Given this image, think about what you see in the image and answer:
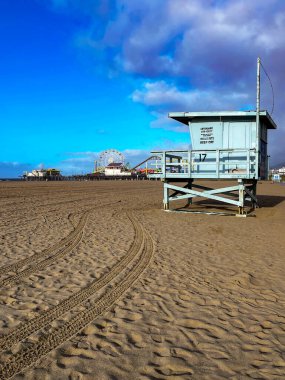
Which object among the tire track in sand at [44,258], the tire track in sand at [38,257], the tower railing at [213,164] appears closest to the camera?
the tire track in sand at [44,258]

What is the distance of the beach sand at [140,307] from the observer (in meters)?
3.57

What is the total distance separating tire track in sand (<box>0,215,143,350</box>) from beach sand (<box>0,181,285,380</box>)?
0.04ft

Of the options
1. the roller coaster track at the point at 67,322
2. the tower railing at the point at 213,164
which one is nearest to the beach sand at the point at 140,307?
the roller coaster track at the point at 67,322

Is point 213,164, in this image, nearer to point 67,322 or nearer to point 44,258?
point 44,258

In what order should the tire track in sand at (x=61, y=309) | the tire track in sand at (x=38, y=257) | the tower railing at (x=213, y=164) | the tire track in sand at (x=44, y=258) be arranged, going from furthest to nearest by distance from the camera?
the tower railing at (x=213, y=164) < the tire track in sand at (x=38, y=257) < the tire track in sand at (x=44, y=258) < the tire track in sand at (x=61, y=309)

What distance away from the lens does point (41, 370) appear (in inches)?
135

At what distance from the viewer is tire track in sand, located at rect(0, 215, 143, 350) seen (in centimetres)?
404

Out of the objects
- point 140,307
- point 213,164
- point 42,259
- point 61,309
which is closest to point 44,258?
point 42,259

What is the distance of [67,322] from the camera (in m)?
4.45

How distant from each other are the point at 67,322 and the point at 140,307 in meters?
1.10

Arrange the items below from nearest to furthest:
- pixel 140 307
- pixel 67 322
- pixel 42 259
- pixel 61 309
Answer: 1. pixel 67 322
2. pixel 61 309
3. pixel 140 307
4. pixel 42 259

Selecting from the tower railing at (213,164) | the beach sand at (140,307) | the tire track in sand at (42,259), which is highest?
the tower railing at (213,164)

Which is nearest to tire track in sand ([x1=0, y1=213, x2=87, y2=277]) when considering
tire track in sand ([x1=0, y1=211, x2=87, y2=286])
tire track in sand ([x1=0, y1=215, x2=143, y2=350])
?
tire track in sand ([x1=0, y1=211, x2=87, y2=286])

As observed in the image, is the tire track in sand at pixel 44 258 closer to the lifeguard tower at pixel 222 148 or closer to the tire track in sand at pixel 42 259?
the tire track in sand at pixel 42 259
